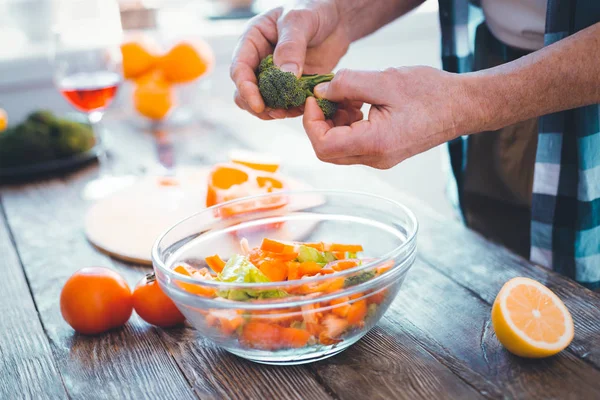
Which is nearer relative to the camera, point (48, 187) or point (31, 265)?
point (31, 265)

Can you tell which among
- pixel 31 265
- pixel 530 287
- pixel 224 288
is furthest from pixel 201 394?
pixel 31 265

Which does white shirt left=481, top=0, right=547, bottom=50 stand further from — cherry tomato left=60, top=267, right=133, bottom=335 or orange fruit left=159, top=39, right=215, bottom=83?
orange fruit left=159, top=39, right=215, bottom=83

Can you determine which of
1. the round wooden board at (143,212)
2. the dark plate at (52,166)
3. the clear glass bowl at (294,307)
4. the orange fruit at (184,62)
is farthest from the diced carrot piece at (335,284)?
the orange fruit at (184,62)

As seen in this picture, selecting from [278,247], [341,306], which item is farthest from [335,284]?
[278,247]

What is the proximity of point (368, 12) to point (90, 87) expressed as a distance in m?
0.77

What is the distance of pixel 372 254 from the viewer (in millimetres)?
1137

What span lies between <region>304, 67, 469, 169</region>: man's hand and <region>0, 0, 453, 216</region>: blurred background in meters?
1.64

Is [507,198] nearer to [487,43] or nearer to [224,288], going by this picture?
[487,43]

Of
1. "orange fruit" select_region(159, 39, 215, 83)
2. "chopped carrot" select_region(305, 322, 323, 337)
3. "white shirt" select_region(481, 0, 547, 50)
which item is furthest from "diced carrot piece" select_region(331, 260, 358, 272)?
"orange fruit" select_region(159, 39, 215, 83)

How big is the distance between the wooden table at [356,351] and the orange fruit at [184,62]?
89cm

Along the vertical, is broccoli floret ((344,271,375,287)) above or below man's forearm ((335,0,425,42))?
below

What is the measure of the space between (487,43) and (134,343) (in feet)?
3.28

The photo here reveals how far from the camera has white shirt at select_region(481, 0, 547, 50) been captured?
4.26 ft

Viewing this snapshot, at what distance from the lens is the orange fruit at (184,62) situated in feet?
6.98
